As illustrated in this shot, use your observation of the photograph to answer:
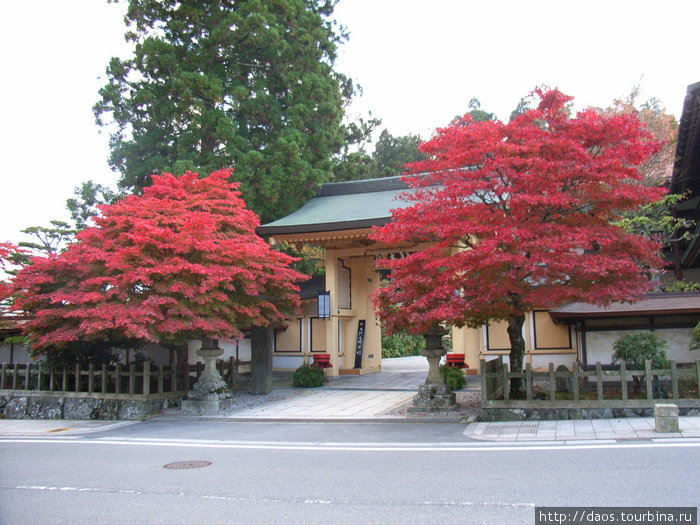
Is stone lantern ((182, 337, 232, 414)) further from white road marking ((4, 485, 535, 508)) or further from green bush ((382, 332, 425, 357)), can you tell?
green bush ((382, 332, 425, 357))

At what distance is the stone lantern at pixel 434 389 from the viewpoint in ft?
41.7

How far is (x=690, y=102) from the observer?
15.5m

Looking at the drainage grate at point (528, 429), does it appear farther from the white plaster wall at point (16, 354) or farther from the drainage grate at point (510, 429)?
the white plaster wall at point (16, 354)

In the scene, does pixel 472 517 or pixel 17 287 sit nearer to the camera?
pixel 472 517

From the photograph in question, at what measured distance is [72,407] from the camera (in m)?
15.2

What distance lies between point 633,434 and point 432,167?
242 inches

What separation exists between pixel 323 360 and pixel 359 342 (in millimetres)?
2332

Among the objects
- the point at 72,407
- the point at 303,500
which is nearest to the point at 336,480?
the point at 303,500

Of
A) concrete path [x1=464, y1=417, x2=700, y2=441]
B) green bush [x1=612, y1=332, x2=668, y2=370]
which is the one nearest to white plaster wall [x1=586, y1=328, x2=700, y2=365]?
green bush [x1=612, y1=332, x2=668, y2=370]

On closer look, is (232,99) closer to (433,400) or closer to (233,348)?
(233,348)

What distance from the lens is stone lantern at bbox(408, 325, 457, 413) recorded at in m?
12.7

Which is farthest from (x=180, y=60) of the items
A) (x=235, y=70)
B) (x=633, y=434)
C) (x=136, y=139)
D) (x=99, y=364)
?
(x=633, y=434)

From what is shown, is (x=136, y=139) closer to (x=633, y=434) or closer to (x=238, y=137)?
(x=238, y=137)

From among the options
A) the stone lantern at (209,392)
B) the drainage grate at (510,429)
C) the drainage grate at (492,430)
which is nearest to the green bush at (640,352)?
the drainage grate at (510,429)
